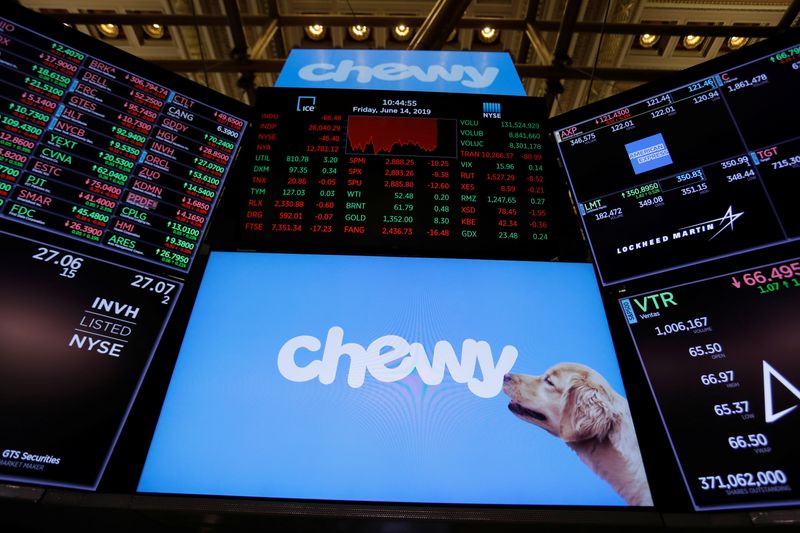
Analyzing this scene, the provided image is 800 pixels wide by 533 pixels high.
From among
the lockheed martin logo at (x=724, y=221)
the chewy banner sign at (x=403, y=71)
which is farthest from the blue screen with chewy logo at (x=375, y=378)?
the chewy banner sign at (x=403, y=71)

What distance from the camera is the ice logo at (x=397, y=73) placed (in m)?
4.40

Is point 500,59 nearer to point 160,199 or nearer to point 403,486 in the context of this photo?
point 160,199

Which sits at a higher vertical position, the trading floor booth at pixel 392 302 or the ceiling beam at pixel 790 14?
the ceiling beam at pixel 790 14

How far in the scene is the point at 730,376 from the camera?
255 centimetres

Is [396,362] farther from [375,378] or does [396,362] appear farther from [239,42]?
[239,42]

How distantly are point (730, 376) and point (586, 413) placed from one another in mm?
760

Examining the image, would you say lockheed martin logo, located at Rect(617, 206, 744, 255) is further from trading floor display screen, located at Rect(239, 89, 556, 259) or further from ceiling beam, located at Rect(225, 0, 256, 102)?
ceiling beam, located at Rect(225, 0, 256, 102)

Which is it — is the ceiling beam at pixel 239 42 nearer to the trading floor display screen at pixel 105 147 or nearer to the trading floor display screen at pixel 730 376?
the trading floor display screen at pixel 105 147

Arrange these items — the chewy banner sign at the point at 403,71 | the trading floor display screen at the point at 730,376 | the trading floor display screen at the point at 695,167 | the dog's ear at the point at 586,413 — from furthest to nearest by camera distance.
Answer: the chewy banner sign at the point at 403,71 < the trading floor display screen at the point at 695,167 < the dog's ear at the point at 586,413 < the trading floor display screen at the point at 730,376

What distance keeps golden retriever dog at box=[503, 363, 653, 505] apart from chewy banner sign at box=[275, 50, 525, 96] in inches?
106

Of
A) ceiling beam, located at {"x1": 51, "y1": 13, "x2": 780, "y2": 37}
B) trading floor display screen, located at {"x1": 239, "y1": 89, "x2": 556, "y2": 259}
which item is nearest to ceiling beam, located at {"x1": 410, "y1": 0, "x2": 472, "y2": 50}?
ceiling beam, located at {"x1": 51, "y1": 13, "x2": 780, "y2": 37}

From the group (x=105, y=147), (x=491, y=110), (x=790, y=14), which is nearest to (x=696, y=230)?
(x=491, y=110)

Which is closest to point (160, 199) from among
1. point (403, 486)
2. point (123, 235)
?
point (123, 235)

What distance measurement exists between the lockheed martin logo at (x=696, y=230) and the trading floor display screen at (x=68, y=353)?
2.95 m
